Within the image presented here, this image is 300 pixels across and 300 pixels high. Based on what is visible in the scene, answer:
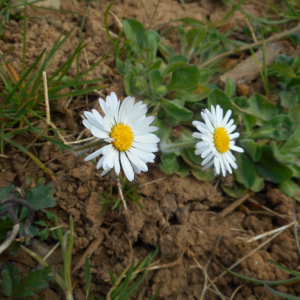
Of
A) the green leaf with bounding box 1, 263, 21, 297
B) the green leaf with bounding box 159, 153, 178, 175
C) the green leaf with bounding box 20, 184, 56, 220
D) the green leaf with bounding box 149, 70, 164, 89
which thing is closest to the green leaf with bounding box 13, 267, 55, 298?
the green leaf with bounding box 1, 263, 21, 297

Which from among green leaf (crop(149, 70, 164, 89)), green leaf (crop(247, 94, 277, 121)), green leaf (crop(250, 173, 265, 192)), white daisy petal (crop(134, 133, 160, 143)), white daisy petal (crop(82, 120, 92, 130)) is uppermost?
white daisy petal (crop(82, 120, 92, 130))

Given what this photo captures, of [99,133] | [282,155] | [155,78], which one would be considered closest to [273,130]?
[282,155]

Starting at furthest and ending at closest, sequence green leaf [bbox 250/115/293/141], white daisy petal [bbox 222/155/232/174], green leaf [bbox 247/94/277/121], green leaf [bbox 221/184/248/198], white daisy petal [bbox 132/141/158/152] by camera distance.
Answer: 1. green leaf [bbox 247/94/277/121]
2. green leaf [bbox 250/115/293/141]
3. green leaf [bbox 221/184/248/198]
4. white daisy petal [bbox 222/155/232/174]
5. white daisy petal [bbox 132/141/158/152]

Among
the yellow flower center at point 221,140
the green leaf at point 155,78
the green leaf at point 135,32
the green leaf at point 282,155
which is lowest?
the green leaf at point 282,155

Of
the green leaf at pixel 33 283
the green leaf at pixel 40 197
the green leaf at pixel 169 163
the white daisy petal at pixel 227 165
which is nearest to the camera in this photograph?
the green leaf at pixel 33 283

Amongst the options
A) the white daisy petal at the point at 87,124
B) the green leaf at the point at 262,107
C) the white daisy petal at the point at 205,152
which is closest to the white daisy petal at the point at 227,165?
the white daisy petal at the point at 205,152

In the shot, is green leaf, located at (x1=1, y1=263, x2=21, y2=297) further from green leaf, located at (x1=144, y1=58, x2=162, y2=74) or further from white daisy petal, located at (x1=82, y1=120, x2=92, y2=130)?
green leaf, located at (x1=144, y1=58, x2=162, y2=74)

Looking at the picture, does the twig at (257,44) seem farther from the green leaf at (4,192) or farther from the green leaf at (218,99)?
the green leaf at (4,192)
